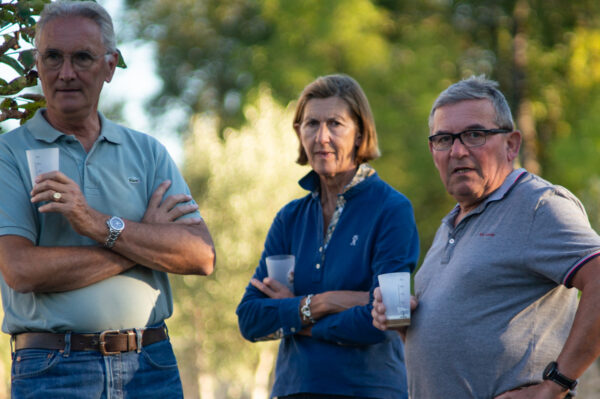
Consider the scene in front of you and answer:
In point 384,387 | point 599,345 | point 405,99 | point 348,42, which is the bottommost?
point 384,387

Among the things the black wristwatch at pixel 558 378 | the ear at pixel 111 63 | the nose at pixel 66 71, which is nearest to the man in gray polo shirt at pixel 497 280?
the black wristwatch at pixel 558 378

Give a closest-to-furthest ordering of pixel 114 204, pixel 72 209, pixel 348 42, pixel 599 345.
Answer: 1. pixel 599 345
2. pixel 72 209
3. pixel 114 204
4. pixel 348 42

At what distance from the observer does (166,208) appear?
3.26 meters

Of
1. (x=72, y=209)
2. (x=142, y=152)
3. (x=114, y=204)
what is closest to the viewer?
(x=72, y=209)

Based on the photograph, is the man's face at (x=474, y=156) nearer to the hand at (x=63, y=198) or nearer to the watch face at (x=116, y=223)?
the watch face at (x=116, y=223)

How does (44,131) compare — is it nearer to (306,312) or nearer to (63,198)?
(63,198)

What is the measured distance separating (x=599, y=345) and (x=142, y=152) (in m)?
2.14

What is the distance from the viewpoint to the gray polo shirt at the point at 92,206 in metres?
2.93

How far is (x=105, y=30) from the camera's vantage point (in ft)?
10.6

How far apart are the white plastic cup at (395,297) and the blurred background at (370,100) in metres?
16.1

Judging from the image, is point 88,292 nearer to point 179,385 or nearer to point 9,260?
point 9,260

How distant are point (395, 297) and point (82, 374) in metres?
1.32

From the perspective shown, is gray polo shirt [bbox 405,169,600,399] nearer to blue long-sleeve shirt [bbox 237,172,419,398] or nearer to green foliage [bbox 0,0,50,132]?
blue long-sleeve shirt [bbox 237,172,419,398]

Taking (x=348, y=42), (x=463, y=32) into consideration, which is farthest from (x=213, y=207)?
(x=463, y=32)
